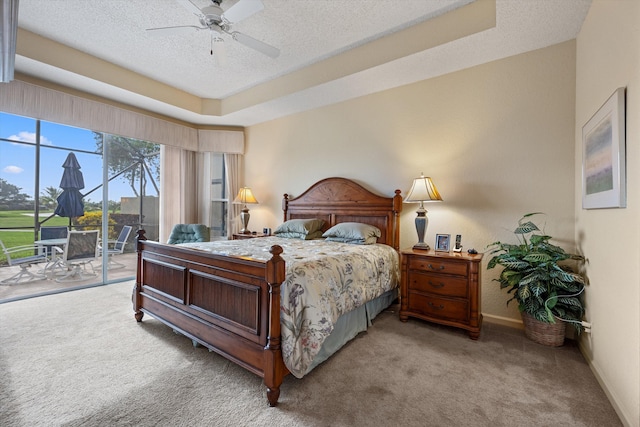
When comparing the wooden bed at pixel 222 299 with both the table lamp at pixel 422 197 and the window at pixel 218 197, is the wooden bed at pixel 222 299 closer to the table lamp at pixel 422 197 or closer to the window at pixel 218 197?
the table lamp at pixel 422 197

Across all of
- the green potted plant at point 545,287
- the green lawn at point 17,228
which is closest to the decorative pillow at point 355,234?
the green potted plant at point 545,287

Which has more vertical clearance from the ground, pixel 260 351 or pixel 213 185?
pixel 213 185

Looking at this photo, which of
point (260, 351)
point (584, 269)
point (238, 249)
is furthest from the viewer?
point (238, 249)

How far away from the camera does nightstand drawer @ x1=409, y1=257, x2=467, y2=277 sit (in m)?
2.53

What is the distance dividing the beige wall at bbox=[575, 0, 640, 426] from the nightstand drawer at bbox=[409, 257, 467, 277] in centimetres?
88

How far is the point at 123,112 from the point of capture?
13.7 ft

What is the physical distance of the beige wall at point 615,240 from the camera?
56.5 inches

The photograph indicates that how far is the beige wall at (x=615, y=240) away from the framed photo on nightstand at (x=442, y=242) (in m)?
1.03

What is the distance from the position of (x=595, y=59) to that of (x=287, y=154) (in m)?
3.64

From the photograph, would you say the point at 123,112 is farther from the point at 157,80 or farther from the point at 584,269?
the point at 584,269

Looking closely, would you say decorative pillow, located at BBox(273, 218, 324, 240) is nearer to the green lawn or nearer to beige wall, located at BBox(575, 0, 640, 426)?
beige wall, located at BBox(575, 0, 640, 426)

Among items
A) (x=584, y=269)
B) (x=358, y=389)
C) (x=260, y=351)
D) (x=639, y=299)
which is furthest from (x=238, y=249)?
(x=584, y=269)

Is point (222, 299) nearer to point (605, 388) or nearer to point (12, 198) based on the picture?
point (605, 388)

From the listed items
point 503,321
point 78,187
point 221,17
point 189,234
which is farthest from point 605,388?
point 78,187
